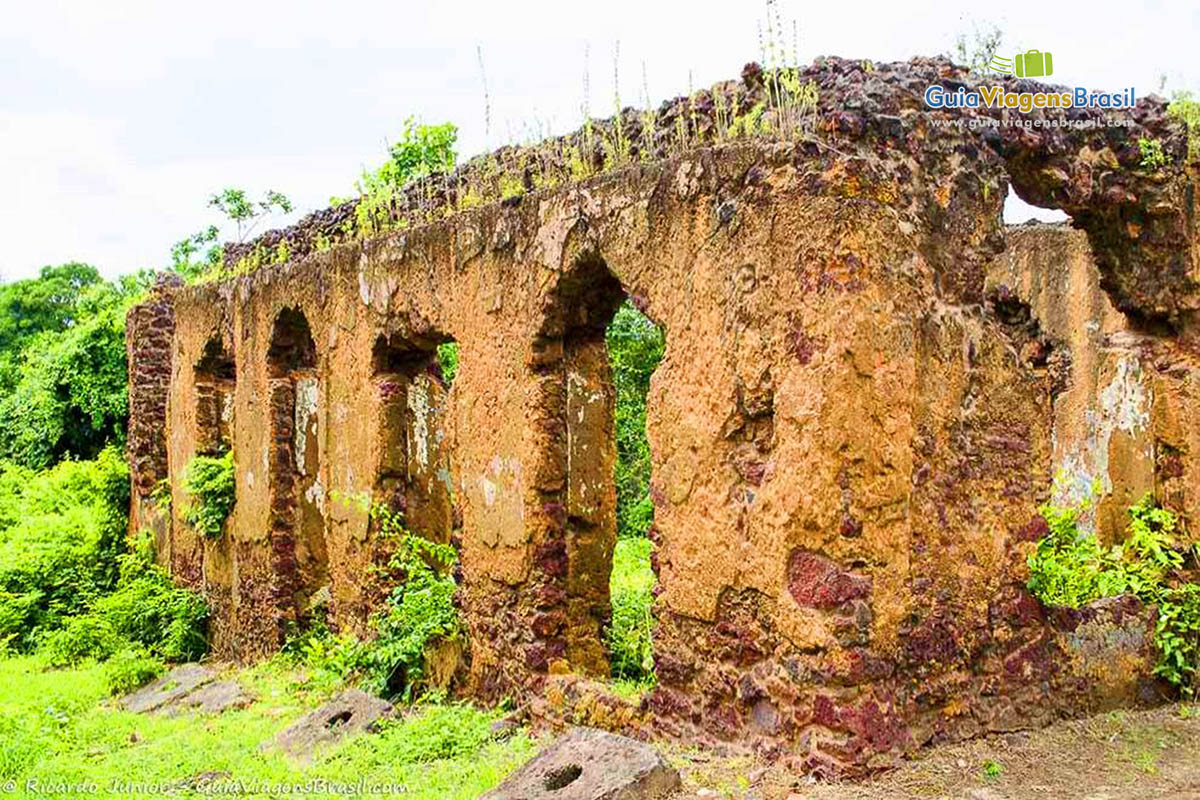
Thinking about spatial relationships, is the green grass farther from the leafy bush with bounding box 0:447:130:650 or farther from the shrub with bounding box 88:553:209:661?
the leafy bush with bounding box 0:447:130:650

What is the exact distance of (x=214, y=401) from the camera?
36.3ft

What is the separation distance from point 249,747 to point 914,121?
4.76 m

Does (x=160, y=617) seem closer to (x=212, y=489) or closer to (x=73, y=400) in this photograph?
(x=212, y=489)

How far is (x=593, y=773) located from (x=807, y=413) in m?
1.60

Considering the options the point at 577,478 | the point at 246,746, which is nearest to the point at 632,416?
the point at 577,478

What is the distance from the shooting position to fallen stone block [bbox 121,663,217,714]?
8.80 meters

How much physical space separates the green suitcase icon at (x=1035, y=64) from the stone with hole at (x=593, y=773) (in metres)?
3.53

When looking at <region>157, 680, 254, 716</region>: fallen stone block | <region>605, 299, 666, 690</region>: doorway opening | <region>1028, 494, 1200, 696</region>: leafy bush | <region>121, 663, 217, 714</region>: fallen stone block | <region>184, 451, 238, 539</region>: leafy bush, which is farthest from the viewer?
<region>605, 299, 666, 690</region>: doorway opening

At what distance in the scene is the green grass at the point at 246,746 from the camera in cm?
569

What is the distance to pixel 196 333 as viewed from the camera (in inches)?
433

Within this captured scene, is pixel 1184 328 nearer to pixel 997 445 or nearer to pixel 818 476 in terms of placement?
pixel 997 445

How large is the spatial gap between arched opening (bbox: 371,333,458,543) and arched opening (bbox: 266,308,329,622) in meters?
1.37

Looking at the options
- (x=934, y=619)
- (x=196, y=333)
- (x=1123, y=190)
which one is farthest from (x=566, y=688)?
(x=196, y=333)

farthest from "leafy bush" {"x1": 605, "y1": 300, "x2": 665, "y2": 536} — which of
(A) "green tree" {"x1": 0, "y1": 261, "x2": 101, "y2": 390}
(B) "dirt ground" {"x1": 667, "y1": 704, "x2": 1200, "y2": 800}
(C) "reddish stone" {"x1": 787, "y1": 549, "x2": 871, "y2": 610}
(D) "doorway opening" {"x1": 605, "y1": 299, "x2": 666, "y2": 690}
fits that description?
(A) "green tree" {"x1": 0, "y1": 261, "x2": 101, "y2": 390}
